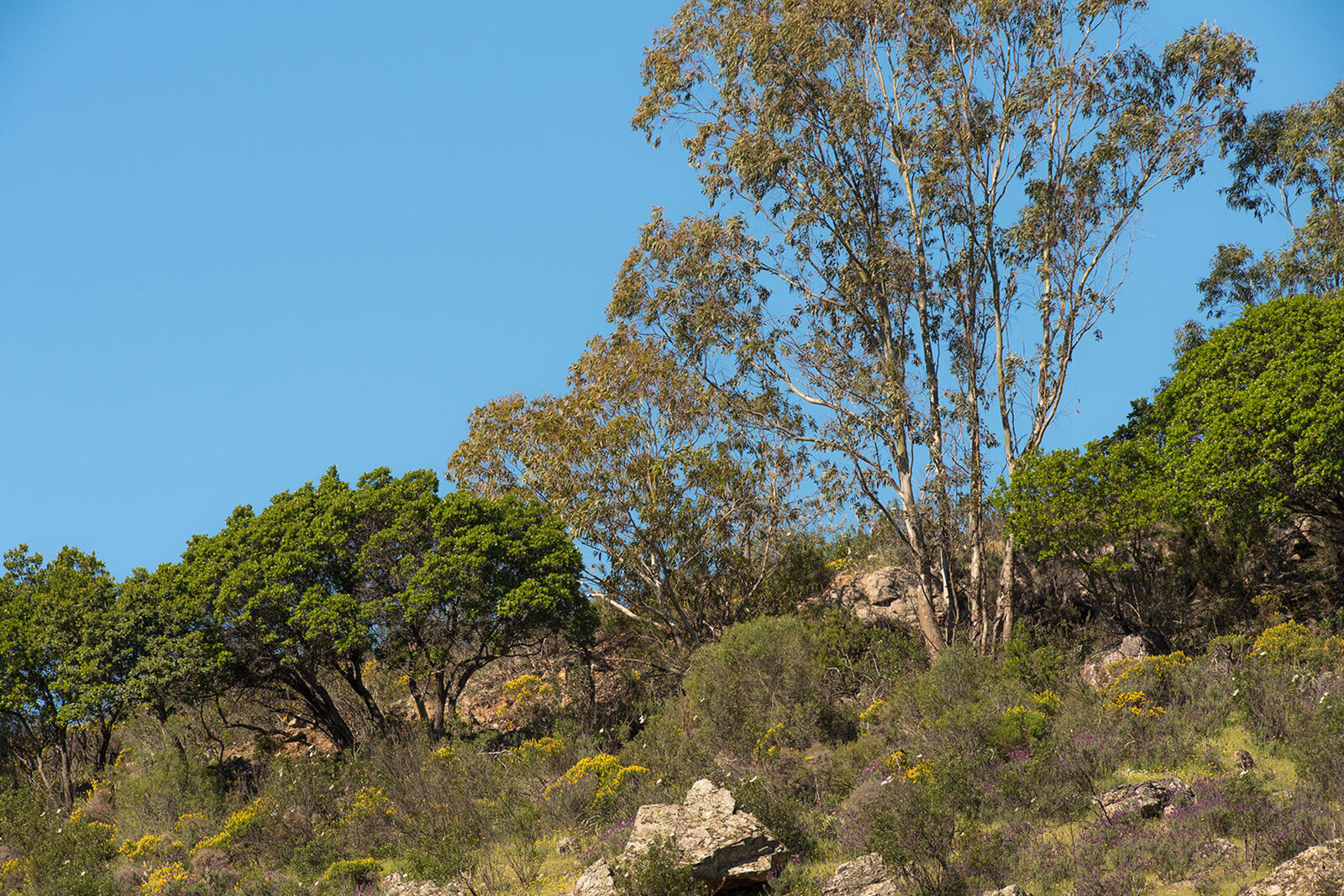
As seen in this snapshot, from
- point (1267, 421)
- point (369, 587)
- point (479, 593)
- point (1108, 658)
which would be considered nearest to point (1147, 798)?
point (1108, 658)

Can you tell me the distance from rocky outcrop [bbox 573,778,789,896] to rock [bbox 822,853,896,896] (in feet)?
3.23

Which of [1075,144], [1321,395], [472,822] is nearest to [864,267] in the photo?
[1075,144]

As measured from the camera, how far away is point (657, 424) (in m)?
27.8

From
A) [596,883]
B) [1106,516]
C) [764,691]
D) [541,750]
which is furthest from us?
[1106,516]

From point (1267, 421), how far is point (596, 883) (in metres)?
14.8

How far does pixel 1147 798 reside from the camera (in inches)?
527

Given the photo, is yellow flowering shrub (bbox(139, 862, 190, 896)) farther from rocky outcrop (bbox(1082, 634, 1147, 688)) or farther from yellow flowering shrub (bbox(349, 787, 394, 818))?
rocky outcrop (bbox(1082, 634, 1147, 688))

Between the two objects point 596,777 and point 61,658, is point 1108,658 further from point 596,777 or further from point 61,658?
point 61,658

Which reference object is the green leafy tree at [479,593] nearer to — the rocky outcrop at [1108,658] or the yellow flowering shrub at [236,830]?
the yellow flowering shrub at [236,830]

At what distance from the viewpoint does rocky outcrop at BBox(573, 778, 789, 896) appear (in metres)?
13.6

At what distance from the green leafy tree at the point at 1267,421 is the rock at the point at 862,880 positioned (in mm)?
11223

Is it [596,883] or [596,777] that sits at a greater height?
[596,777]

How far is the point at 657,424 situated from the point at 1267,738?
51.4 feet

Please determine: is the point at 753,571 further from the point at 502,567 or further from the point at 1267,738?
the point at 1267,738
